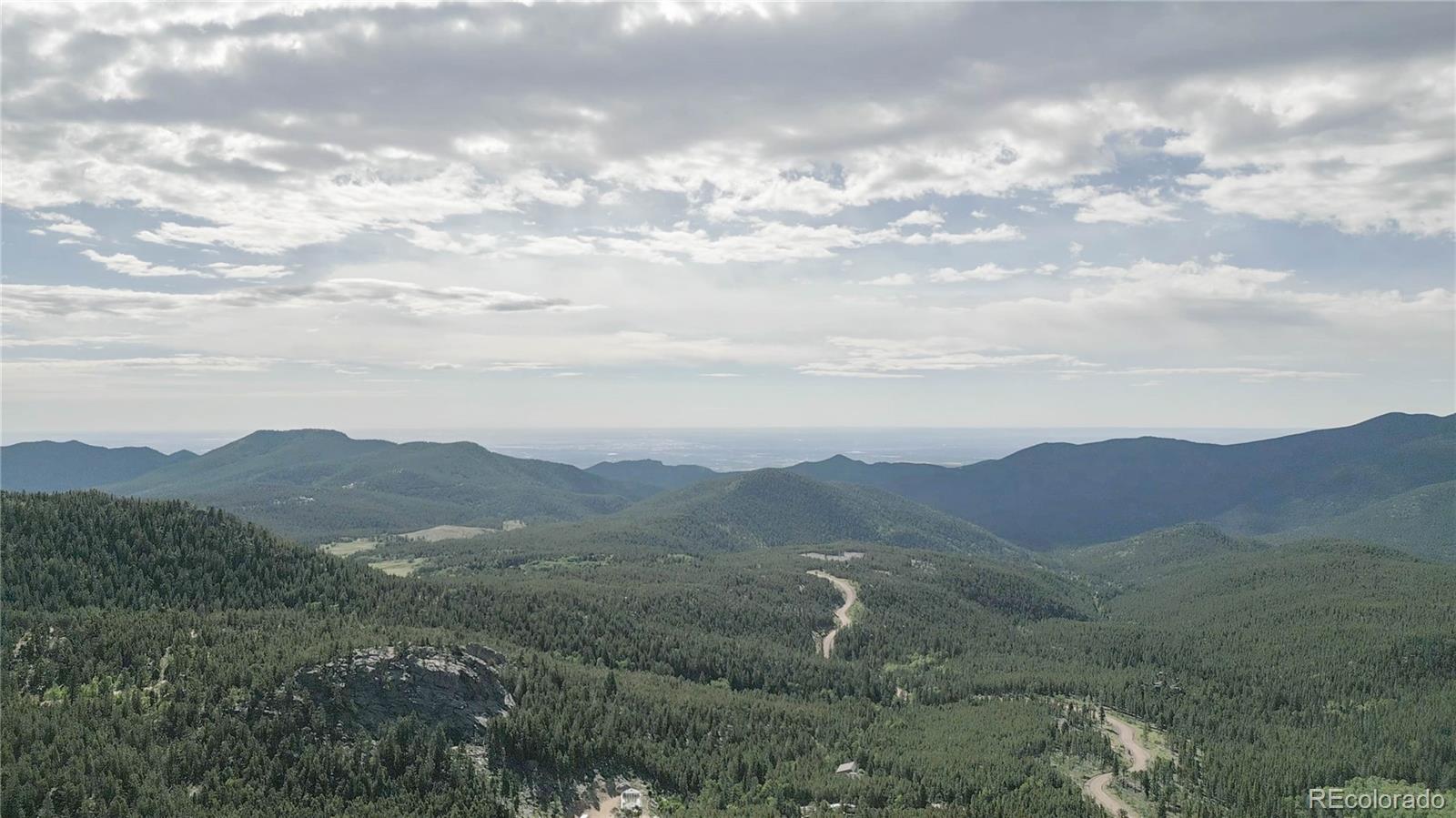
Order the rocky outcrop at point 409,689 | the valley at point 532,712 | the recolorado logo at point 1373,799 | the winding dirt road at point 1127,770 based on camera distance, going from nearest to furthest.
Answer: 1. the valley at point 532,712
2. the rocky outcrop at point 409,689
3. the winding dirt road at point 1127,770
4. the recolorado logo at point 1373,799

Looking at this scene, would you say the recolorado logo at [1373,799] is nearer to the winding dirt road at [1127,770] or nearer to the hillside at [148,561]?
the winding dirt road at [1127,770]

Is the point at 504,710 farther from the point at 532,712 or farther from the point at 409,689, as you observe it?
the point at 409,689

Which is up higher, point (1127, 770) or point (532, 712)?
point (532, 712)

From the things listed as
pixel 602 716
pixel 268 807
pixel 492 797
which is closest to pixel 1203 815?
pixel 602 716

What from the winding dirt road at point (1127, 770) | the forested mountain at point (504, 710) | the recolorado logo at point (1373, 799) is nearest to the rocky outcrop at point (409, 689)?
the forested mountain at point (504, 710)

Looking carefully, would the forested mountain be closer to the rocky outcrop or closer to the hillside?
the rocky outcrop

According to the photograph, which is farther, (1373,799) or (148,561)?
(148,561)

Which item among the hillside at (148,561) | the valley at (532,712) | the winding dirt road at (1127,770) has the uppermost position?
the hillside at (148,561)

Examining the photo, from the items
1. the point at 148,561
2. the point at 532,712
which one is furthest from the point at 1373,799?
the point at 148,561
